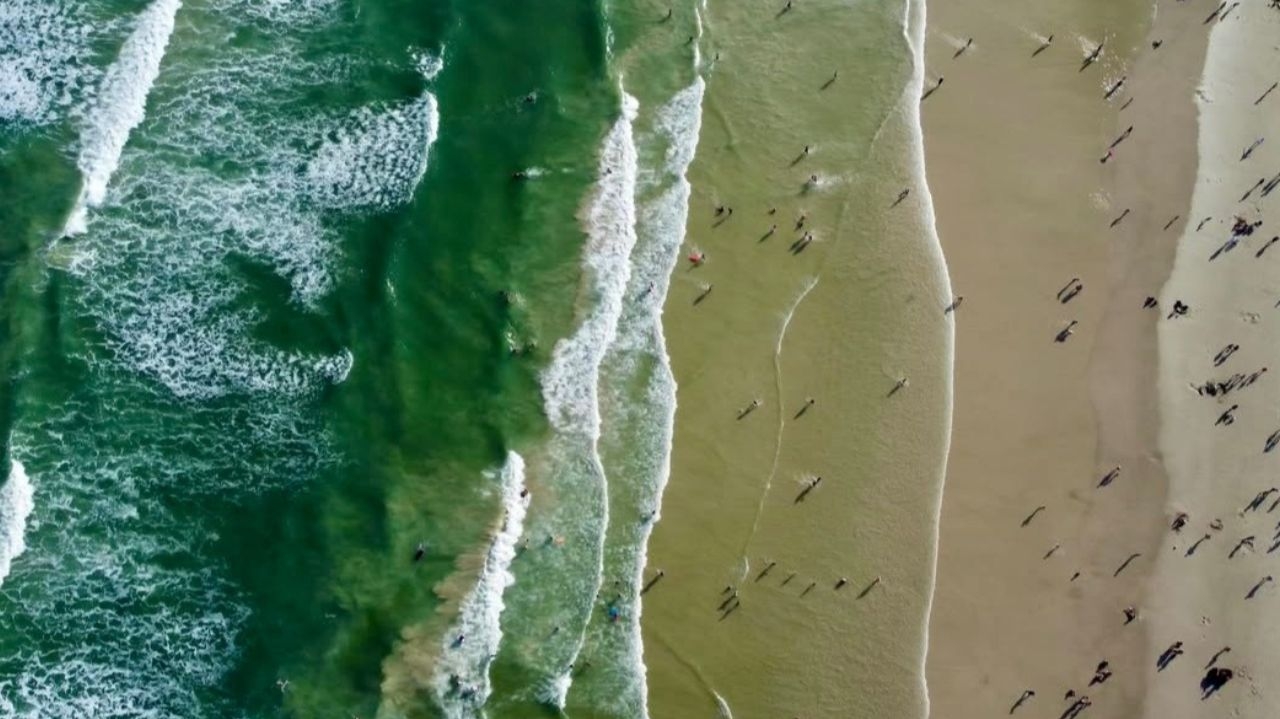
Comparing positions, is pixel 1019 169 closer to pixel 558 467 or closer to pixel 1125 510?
pixel 1125 510

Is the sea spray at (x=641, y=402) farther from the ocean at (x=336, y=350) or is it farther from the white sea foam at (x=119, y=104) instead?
the white sea foam at (x=119, y=104)

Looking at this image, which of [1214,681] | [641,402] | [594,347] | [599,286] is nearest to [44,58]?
[599,286]

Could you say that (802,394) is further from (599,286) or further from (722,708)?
(722,708)

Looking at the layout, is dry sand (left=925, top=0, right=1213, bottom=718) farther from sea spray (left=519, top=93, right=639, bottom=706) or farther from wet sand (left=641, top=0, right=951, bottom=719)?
sea spray (left=519, top=93, right=639, bottom=706)

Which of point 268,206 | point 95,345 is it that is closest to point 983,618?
point 268,206

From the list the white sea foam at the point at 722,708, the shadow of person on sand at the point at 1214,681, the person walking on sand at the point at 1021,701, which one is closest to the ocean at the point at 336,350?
the white sea foam at the point at 722,708
